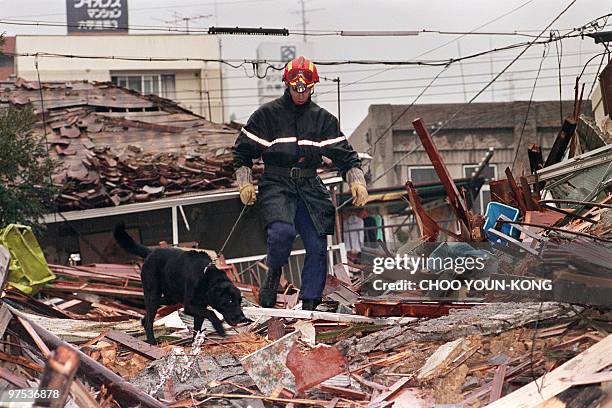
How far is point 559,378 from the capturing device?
507 centimetres

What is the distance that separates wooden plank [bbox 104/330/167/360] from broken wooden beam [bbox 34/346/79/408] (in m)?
2.71

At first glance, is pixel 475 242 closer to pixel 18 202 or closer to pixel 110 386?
pixel 110 386

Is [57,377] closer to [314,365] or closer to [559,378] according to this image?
[314,365]

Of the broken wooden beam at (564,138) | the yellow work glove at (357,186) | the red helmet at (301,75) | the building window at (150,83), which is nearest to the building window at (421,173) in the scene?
the building window at (150,83)

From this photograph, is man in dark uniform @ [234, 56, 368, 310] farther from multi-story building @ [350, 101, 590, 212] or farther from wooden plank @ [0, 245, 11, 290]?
multi-story building @ [350, 101, 590, 212]

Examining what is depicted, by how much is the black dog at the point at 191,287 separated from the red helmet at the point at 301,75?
1.60 m

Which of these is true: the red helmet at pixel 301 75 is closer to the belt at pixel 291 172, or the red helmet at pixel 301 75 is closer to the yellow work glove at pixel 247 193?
the belt at pixel 291 172

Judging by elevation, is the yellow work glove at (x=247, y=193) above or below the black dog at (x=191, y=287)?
above

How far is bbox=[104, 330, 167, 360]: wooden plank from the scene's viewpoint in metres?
7.05

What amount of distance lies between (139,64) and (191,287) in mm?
32914

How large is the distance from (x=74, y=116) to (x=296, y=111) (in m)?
10.9

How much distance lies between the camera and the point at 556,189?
10250 millimetres

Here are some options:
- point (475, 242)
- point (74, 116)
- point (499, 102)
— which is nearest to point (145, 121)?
point (74, 116)

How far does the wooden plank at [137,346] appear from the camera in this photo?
705 cm
